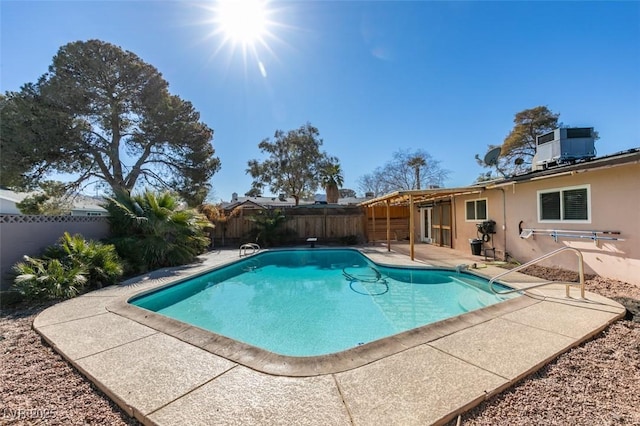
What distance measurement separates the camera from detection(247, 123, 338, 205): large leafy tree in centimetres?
2202

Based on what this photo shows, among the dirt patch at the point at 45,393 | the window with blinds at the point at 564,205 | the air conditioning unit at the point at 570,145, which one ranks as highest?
the air conditioning unit at the point at 570,145

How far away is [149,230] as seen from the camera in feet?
27.3

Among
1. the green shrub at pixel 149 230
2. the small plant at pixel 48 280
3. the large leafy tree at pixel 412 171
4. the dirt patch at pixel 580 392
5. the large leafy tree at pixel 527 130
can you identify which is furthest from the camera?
the large leafy tree at pixel 412 171

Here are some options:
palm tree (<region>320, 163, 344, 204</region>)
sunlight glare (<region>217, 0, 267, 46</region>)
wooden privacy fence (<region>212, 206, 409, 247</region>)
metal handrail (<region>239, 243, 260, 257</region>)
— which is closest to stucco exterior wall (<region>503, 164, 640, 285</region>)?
wooden privacy fence (<region>212, 206, 409, 247</region>)

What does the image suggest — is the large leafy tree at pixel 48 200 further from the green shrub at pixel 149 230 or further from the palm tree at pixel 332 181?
the palm tree at pixel 332 181

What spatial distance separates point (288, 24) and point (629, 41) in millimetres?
10130

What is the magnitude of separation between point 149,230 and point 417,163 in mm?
27307

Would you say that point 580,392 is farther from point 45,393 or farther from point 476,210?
point 476,210

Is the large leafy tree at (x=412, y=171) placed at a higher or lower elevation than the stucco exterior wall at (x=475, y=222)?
higher

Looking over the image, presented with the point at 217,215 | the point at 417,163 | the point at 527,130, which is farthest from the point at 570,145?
the point at 417,163

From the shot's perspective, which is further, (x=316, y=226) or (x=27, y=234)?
(x=316, y=226)

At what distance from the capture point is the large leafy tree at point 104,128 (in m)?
10.7

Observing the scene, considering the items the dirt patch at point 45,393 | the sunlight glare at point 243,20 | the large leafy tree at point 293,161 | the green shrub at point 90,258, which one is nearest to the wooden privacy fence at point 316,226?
the green shrub at point 90,258

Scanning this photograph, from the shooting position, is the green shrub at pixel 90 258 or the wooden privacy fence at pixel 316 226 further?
the wooden privacy fence at pixel 316 226
